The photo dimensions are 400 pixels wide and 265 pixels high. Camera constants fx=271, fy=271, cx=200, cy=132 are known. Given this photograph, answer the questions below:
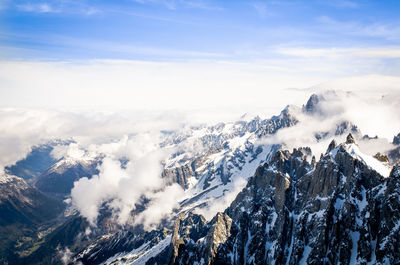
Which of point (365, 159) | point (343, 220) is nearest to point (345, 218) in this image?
point (343, 220)

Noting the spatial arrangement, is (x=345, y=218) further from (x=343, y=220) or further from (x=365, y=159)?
(x=365, y=159)

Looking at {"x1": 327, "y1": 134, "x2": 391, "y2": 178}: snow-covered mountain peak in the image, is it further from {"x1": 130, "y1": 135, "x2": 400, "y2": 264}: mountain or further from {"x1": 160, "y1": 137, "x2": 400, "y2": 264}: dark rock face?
{"x1": 160, "y1": 137, "x2": 400, "y2": 264}: dark rock face

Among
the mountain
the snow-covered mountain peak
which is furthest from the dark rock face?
the snow-covered mountain peak

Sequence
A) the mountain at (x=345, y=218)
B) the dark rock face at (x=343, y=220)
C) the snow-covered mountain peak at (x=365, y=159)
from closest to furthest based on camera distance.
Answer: the dark rock face at (x=343, y=220) < the mountain at (x=345, y=218) < the snow-covered mountain peak at (x=365, y=159)

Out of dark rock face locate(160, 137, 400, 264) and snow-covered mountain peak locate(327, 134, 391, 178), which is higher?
snow-covered mountain peak locate(327, 134, 391, 178)

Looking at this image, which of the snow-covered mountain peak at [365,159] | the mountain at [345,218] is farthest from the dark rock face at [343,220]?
the snow-covered mountain peak at [365,159]

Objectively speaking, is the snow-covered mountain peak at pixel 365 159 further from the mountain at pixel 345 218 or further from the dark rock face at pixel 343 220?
the dark rock face at pixel 343 220

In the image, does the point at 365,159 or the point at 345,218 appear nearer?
the point at 345,218

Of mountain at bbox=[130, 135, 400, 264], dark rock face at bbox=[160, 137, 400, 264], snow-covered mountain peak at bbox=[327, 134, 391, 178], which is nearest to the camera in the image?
Result: dark rock face at bbox=[160, 137, 400, 264]

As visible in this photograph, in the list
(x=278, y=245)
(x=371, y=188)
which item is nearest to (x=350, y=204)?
(x=371, y=188)

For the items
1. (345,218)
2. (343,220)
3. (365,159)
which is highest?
(365,159)

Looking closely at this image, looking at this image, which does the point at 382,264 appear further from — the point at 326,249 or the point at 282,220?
the point at 282,220
